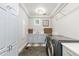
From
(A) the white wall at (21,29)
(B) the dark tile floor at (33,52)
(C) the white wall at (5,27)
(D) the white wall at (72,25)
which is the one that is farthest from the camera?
(A) the white wall at (21,29)

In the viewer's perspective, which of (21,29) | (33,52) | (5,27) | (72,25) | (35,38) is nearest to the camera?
(5,27)

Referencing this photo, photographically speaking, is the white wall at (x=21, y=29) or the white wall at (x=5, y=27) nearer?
the white wall at (x=5, y=27)

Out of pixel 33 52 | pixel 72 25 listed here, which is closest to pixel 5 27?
pixel 72 25

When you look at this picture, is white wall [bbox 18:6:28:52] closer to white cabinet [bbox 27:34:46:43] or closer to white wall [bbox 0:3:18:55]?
white cabinet [bbox 27:34:46:43]

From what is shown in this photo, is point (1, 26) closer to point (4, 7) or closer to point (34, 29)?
point (4, 7)

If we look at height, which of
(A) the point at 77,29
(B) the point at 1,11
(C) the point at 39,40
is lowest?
(C) the point at 39,40

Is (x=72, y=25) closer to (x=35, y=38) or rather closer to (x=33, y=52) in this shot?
(x=33, y=52)

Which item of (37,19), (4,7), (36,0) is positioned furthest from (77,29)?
(37,19)

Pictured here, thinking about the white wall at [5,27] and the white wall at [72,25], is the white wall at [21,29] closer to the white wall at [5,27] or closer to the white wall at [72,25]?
the white wall at [72,25]

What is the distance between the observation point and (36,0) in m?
2.13

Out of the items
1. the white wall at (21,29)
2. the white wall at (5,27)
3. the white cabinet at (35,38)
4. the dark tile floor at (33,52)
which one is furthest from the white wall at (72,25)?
the white cabinet at (35,38)

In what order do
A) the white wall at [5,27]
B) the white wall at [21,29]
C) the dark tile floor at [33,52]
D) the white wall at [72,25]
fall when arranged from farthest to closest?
the white wall at [21,29], the dark tile floor at [33,52], the white wall at [72,25], the white wall at [5,27]

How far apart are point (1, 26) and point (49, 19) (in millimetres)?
7222

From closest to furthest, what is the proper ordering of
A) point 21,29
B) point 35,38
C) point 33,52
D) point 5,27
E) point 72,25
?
1. point 5,27
2. point 72,25
3. point 33,52
4. point 21,29
5. point 35,38
